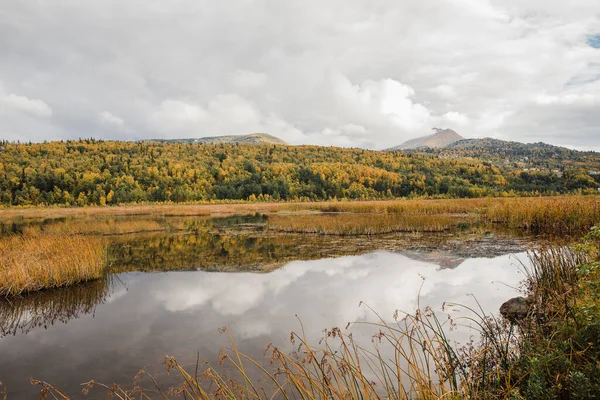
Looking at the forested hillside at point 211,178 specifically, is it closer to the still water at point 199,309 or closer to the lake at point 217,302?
the lake at point 217,302

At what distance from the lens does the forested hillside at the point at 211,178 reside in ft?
279

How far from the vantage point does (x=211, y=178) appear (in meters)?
99.1

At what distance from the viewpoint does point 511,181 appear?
341 ft

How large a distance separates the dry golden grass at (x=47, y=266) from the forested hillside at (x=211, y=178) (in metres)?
76.0

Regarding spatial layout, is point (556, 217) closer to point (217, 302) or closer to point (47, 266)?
point (217, 302)

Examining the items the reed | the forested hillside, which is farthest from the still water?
the forested hillside

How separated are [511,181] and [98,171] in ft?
386

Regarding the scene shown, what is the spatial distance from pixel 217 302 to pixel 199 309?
1.78 feet

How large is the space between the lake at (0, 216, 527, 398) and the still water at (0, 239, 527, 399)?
0.03 metres

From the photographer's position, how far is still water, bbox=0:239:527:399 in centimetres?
549

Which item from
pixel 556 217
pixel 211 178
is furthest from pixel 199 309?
pixel 211 178

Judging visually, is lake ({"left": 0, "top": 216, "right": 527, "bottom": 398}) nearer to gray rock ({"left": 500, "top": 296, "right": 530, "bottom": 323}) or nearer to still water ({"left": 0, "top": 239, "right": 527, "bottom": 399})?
still water ({"left": 0, "top": 239, "right": 527, "bottom": 399})

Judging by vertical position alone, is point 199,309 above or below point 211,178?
below

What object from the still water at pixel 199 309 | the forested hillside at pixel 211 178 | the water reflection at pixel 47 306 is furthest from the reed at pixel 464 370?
the forested hillside at pixel 211 178
